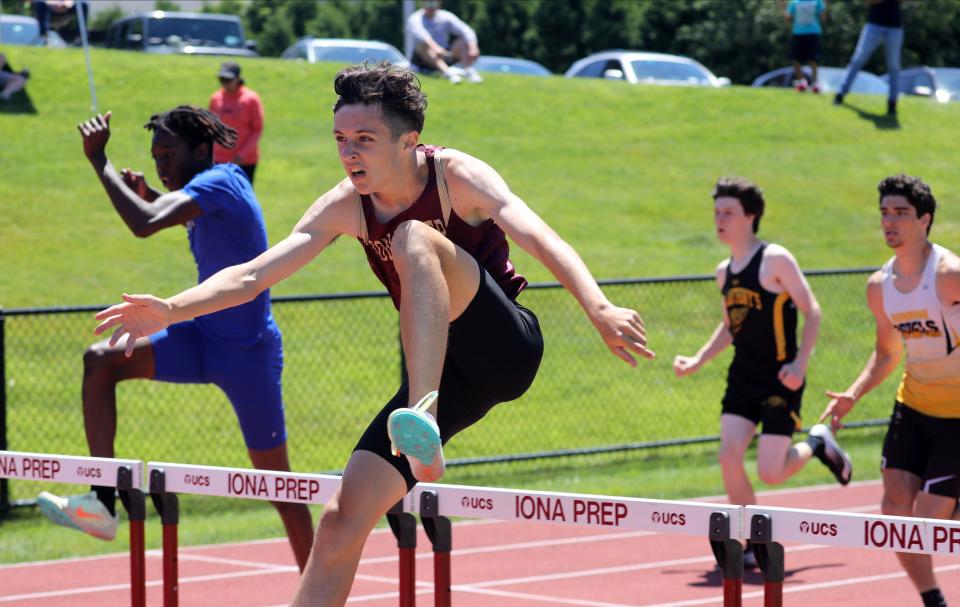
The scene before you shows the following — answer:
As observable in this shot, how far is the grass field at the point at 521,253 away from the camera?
38.2 feet

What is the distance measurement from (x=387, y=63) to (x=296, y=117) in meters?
16.4

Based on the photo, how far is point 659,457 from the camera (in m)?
12.2

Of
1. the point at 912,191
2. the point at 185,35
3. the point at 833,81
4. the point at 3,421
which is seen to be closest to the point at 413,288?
the point at 912,191

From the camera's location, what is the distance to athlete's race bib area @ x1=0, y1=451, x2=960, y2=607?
4.49 meters

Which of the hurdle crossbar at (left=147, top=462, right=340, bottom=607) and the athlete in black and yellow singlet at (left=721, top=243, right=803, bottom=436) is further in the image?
the athlete in black and yellow singlet at (left=721, top=243, right=803, bottom=436)

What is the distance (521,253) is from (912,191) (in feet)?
35.0

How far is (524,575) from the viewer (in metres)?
8.46

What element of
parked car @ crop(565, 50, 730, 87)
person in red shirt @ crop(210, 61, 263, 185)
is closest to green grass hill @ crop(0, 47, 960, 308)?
person in red shirt @ crop(210, 61, 263, 185)

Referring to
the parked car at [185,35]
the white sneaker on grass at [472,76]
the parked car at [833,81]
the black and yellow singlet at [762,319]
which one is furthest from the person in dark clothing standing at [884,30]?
the black and yellow singlet at [762,319]

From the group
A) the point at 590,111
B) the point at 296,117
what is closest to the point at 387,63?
the point at 296,117

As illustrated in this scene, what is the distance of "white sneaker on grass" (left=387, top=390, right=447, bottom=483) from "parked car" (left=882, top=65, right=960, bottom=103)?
26022 mm

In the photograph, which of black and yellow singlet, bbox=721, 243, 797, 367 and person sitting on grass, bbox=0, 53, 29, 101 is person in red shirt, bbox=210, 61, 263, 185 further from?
black and yellow singlet, bbox=721, 243, 797, 367

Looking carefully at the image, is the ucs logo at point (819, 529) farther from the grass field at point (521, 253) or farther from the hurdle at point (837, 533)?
the grass field at point (521, 253)

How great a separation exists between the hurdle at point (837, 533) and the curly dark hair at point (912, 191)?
2556mm
